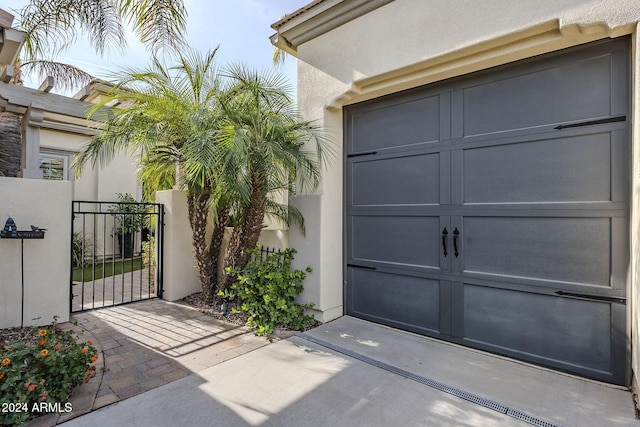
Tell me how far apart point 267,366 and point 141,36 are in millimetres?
7326

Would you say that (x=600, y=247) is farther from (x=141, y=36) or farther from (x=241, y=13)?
(x=141, y=36)

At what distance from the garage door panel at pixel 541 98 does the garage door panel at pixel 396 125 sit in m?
0.44

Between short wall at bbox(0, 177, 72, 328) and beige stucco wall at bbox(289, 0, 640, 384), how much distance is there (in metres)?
3.44

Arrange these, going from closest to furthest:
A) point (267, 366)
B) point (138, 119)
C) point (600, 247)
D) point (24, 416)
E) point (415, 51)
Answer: point (24, 416), point (600, 247), point (267, 366), point (415, 51), point (138, 119)

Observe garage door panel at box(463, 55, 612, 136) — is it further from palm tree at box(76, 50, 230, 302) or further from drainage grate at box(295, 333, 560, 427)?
palm tree at box(76, 50, 230, 302)

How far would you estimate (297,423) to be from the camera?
106 inches

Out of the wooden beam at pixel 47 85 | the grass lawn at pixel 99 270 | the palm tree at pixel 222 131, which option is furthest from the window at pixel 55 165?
the palm tree at pixel 222 131

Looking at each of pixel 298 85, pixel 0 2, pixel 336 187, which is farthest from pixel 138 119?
pixel 0 2

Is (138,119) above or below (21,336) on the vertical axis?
above

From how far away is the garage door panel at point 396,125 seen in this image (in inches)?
173

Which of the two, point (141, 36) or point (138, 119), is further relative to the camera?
point (141, 36)

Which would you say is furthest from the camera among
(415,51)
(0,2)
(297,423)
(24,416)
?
(0,2)

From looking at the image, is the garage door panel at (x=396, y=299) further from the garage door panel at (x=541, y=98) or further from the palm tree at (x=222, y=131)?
the garage door panel at (x=541, y=98)

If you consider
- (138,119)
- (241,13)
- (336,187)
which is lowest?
(336,187)
